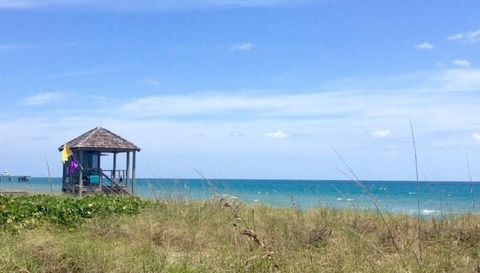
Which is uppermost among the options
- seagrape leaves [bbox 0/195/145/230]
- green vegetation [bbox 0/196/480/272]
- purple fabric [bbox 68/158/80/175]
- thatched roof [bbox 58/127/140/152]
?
thatched roof [bbox 58/127/140/152]

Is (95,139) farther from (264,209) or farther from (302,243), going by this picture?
(302,243)

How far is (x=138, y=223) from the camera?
29.1ft

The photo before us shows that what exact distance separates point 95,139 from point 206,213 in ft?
48.4

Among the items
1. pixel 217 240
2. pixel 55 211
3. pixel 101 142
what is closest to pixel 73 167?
pixel 101 142

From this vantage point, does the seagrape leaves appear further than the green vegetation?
Yes

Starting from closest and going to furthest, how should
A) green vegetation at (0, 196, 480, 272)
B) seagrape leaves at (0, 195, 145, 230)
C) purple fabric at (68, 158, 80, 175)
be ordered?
green vegetation at (0, 196, 480, 272), seagrape leaves at (0, 195, 145, 230), purple fabric at (68, 158, 80, 175)

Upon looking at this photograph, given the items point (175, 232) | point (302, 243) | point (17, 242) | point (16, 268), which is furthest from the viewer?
point (175, 232)

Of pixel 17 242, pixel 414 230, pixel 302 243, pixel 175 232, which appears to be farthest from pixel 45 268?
pixel 414 230

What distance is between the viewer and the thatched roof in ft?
77.3

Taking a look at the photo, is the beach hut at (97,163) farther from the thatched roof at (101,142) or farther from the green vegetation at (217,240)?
the green vegetation at (217,240)

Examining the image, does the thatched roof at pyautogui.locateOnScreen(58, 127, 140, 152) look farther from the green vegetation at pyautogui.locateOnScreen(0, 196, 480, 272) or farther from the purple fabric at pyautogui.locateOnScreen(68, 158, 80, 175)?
the green vegetation at pyautogui.locateOnScreen(0, 196, 480, 272)

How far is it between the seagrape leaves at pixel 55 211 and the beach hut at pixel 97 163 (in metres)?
12.3

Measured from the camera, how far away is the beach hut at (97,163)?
23.5 meters

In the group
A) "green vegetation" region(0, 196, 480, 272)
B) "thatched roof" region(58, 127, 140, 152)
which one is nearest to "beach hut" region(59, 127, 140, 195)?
"thatched roof" region(58, 127, 140, 152)
